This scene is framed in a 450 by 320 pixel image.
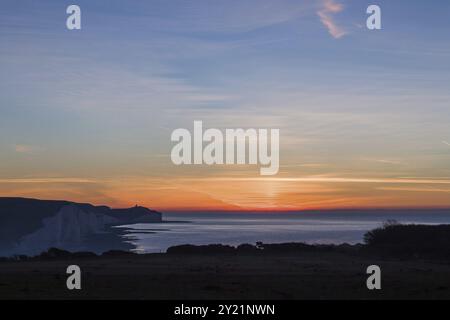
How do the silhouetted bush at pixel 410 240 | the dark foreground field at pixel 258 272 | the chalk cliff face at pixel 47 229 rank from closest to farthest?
the dark foreground field at pixel 258 272, the silhouetted bush at pixel 410 240, the chalk cliff face at pixel 47 229

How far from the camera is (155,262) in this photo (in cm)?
3228

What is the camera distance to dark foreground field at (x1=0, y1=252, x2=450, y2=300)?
2091 cm

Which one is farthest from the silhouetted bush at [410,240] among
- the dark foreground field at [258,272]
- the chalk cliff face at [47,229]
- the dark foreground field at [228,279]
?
the chalk cliff face at [47,229]

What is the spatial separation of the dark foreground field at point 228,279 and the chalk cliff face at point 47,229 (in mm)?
44798

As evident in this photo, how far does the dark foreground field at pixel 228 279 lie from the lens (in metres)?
20.9

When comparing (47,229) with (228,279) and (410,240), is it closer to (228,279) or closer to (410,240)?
(410,240)

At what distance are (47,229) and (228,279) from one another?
66903mm

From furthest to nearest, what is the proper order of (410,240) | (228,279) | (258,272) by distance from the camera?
1. (410,240)
2. (258,272)
3. (228,279)

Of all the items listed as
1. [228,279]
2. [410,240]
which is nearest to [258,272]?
[228,279]

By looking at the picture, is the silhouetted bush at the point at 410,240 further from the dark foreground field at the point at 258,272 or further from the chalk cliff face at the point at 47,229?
the chalk cliff face at the point at 47,229

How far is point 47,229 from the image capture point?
3415 inches

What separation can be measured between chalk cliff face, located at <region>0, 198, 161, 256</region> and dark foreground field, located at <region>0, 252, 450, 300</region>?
147ft
